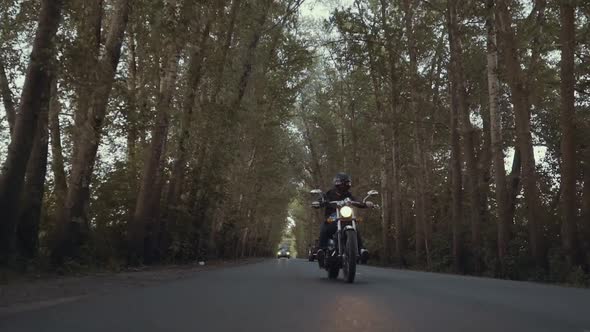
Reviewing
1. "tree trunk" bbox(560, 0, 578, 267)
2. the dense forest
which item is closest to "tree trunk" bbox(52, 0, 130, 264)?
the dense forest

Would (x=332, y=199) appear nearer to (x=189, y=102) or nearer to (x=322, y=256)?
(x=322, y=256)

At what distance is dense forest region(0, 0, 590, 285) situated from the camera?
1173cm

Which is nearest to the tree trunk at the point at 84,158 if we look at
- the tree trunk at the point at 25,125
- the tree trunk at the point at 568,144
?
the tree trunk at the point at 25,125

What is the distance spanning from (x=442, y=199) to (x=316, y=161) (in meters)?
19.4

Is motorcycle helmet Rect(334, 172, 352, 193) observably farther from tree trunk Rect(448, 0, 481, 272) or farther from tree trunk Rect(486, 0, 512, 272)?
tree trunk Rect(448, 0, 481, 272)

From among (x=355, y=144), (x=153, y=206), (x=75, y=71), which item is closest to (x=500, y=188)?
(x=153, y=206)

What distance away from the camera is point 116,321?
216 inches

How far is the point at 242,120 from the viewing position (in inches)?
866

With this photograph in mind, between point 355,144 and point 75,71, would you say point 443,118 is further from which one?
point 75,71

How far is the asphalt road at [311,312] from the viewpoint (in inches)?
206

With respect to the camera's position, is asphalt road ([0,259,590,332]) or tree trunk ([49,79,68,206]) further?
tree trunk ([49,79,68,206])

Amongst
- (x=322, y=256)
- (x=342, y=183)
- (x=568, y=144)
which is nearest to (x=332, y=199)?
(x=342, y=183)

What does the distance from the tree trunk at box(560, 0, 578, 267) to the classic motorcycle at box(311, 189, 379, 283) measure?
633 centimetres

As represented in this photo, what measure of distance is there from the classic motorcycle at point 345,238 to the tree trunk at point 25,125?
5134 millimetres
